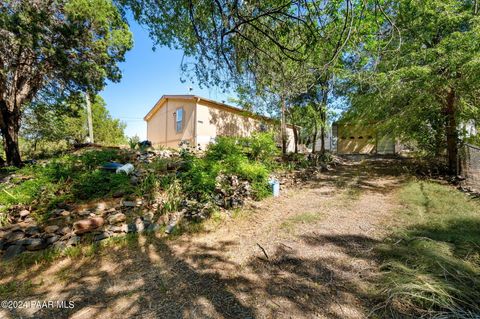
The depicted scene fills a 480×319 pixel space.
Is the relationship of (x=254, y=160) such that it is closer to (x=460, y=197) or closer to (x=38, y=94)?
(x=460, y=197)

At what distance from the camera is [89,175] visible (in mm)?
4570

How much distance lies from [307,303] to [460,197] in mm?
5377

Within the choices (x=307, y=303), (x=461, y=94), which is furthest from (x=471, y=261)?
(x=461, y=94)

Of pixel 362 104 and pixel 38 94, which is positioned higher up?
pixel 38 94

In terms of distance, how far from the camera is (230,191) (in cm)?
520

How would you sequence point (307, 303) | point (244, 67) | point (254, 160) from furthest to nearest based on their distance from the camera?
point (254, 160)
point (244, 67)
point (307, 303)

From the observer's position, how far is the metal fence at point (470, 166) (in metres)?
5.57

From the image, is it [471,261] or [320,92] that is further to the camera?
[320,92]

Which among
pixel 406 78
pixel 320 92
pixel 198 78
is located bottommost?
pixel 198 78

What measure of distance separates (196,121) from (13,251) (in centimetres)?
971

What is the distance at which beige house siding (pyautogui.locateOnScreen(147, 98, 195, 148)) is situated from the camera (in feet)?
40.6

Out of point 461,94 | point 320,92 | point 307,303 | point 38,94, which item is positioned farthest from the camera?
point 320,92

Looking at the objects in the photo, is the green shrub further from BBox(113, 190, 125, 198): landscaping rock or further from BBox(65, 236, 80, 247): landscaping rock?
BBox(65, 236, 80, 247): landscaping rock

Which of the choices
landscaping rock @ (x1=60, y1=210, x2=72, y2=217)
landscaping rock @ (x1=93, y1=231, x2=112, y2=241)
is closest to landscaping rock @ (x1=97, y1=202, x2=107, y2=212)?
landscaping rock @ (x1=60, y1=210, x2=72, y2=217)
